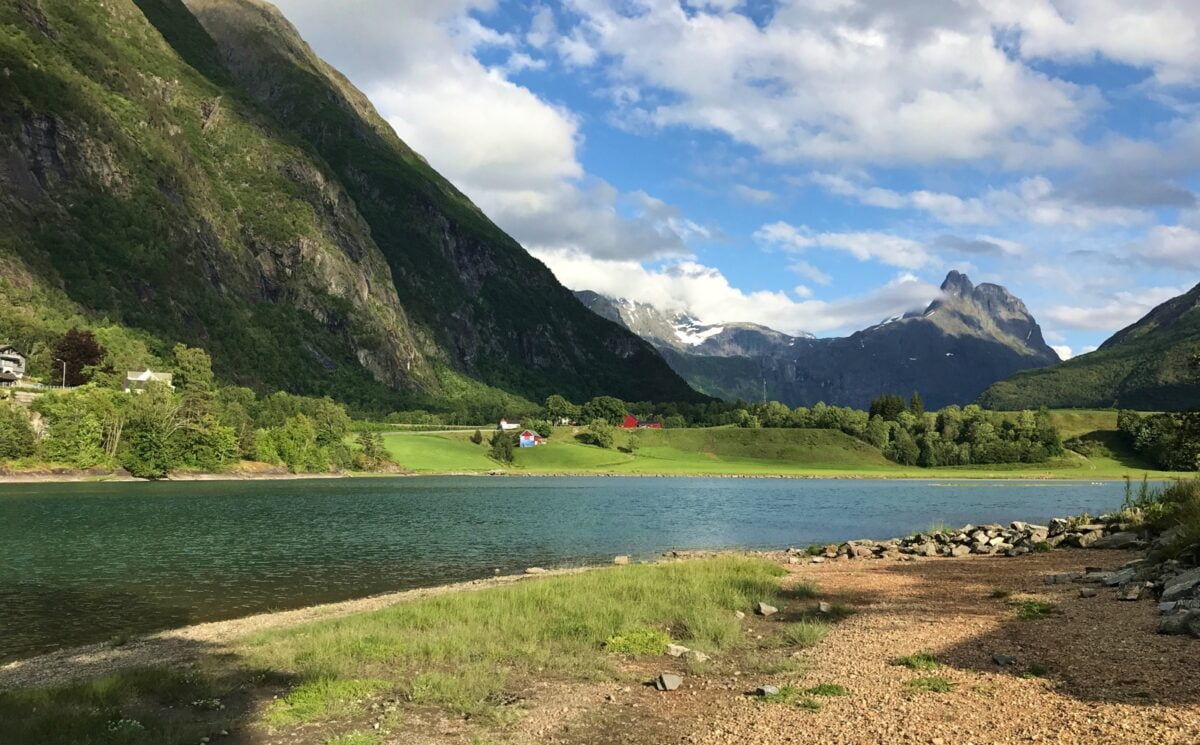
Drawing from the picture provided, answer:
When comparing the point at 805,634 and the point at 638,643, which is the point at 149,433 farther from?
the point at 805,634

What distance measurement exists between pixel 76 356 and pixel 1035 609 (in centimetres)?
21022

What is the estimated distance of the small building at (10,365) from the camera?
541 ft

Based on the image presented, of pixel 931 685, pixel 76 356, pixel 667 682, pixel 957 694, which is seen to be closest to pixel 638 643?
pixel 667 682

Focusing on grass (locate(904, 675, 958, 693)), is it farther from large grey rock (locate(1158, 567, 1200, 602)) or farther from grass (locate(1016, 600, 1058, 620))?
large grey rock (locate(1158, 567, 1200, 602))

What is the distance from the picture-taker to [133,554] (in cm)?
5116

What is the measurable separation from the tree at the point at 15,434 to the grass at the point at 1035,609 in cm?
15664

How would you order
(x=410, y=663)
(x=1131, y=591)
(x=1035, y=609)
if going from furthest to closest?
(x=1131, y=591), (x=1035, y=609), (x=410, y=663)

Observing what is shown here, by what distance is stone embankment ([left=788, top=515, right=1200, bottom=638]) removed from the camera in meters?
20.3

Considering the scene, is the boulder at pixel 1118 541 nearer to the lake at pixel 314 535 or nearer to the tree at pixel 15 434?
the lake at pixel 314 535

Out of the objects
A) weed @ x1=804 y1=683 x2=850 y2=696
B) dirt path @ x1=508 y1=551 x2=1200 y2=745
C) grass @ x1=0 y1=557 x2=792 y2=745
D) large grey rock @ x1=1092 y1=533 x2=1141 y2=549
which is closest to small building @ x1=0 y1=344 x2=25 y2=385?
grass @ x1=0 y1=557 x2=792 y2=745

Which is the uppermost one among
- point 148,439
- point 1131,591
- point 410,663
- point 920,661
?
point 1131,591

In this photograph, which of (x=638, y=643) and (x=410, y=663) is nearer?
(x=410, y=663)

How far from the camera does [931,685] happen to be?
15.5 m

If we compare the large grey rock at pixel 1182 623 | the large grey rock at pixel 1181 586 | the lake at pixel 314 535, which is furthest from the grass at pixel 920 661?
the lake at pixel 314 535
